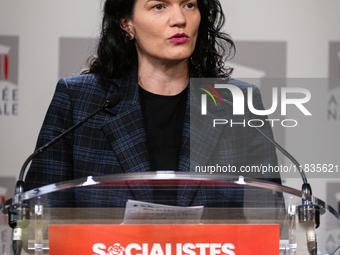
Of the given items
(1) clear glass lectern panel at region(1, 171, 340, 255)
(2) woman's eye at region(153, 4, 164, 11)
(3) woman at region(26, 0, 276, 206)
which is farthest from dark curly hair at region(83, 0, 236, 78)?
(1) clear glass lectern panel at region(1, 171, 340, 255)

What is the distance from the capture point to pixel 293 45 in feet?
7.14

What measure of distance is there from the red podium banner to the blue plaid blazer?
599mm

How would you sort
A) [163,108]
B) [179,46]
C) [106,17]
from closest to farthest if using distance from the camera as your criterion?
[179,46] < [163,108] < [106,17]

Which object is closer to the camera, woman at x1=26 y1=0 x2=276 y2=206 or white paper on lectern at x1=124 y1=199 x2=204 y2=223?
white paper on lectern at x1=124 y1=199 x2=204 y2=223

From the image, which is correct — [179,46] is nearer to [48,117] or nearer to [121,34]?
[121,34]

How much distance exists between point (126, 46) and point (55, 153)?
1.61 feet

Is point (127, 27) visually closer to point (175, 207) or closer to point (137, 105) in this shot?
point (137, 105)

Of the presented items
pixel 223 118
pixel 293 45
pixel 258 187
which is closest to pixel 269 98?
pixel 293 45

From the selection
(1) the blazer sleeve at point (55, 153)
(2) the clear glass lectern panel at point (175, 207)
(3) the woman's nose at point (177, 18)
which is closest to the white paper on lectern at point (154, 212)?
(2) the clear glass lectern panel at point (175, 207)

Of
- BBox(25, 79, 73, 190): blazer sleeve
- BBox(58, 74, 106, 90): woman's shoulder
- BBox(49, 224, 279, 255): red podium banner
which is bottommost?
BBox(49, 224, 279, 255): red podium banner

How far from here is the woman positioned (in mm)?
1553

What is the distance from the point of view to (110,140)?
157 centimetres

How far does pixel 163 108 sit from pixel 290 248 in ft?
2.78

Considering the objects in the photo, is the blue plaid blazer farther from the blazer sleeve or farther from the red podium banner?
the red podium banner
